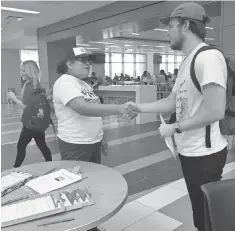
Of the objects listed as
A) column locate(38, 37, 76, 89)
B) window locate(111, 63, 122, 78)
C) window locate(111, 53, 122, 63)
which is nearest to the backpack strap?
column locate(38, 37, 76, 89)

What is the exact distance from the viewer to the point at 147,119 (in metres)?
7.41

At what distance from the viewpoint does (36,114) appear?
3113 millimetres

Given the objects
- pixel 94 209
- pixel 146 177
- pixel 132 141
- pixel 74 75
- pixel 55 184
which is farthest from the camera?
pixel 132 141

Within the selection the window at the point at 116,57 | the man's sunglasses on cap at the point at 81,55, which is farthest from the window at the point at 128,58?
the man's sunglasses on cap at the point at 81,55

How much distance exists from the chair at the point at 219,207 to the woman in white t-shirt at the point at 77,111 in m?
0.98

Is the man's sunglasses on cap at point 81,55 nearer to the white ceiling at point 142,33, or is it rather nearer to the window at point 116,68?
the white ceiling at point 142,33

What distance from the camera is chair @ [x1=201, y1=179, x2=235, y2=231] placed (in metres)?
0.96

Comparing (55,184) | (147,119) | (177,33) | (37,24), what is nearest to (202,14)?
(177,33)

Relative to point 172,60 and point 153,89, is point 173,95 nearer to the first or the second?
point 153,89

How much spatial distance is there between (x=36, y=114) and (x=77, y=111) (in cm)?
155

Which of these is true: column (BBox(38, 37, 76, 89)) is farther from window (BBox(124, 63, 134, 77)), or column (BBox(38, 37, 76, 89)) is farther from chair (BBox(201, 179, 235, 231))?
window (BBox(124, 63, 134, 77))

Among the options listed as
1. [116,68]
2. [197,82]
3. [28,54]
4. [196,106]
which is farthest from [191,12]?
[116,68]

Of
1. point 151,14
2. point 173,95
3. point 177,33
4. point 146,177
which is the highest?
point 151,14

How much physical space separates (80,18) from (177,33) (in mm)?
7287
